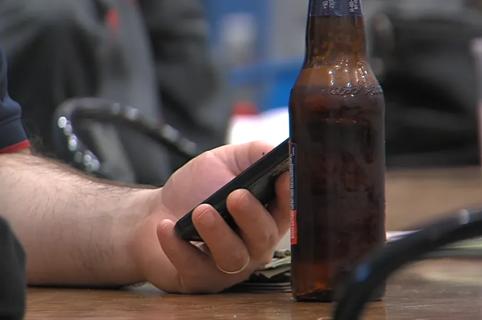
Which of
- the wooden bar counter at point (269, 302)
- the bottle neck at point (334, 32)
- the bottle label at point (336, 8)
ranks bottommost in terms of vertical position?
the wooden bar counter at point (269, 302)

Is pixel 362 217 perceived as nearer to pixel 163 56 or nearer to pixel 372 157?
pixel 372 157

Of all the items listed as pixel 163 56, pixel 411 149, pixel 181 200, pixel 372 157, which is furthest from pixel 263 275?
pixel 163 56

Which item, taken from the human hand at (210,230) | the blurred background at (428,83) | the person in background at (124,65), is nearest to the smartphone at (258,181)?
the human hand at (210,230)

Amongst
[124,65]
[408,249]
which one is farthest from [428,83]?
[408,249]

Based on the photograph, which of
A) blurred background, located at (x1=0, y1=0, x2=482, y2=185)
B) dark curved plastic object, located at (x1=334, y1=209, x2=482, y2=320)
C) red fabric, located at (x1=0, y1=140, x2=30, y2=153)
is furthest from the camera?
blurred background, located at (x1=0, y1=0, x2=482, y2=185)

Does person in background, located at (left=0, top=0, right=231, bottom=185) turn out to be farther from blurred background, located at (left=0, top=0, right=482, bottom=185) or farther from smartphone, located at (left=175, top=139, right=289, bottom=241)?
smartphone, located at (left=175, top=139, right=289, bottom=241)

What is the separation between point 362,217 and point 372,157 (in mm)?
43

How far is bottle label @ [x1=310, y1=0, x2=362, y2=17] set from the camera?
857 mm

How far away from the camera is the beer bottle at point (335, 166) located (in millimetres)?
838

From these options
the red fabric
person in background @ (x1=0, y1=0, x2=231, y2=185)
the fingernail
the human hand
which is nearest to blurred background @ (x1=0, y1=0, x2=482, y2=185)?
person in background @ (x1=0, y1=0, x2=231, y2=185)

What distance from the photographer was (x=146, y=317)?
2.77 ft

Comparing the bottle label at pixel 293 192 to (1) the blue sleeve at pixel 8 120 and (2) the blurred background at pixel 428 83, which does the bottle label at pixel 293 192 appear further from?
(2) the blurred background at pixel 428 83

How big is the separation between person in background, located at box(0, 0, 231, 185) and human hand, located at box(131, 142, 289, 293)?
1.01 m

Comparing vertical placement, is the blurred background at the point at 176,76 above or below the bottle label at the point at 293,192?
below
